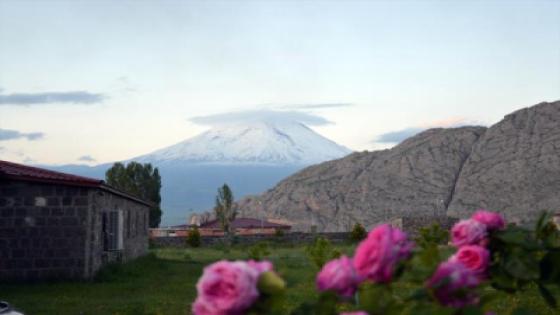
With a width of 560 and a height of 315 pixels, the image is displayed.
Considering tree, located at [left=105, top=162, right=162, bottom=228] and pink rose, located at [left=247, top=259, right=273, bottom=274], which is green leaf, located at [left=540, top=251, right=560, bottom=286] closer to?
pink rose, located at [left=247, top=259, right=273, bottom=274]

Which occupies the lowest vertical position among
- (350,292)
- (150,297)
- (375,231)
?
(150,297)

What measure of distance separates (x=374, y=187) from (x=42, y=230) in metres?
55.9

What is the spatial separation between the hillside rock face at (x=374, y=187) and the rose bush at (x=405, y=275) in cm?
6163

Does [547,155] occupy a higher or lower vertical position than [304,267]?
higher

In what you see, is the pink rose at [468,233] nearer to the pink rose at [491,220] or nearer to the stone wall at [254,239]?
the pink rose at [491,220]

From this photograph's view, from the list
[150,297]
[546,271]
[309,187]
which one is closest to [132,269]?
[150,297]

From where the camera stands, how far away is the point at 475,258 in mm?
2568

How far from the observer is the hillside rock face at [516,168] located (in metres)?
61.3

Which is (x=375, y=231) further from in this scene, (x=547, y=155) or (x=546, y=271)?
(x=547, y=155)

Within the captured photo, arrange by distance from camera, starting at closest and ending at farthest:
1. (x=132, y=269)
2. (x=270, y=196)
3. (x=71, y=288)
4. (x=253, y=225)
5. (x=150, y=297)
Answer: (x=150, y=297), (x=71, y=288), (x=132, y=269), (x=253, y=225), (x=270, y=196)

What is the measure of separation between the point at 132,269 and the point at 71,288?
4417mm

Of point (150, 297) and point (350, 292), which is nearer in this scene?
point (350, 292)

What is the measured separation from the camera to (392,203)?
67.2 m

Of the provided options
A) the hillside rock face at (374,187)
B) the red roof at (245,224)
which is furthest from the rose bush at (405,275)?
the hillside rock face at (374,187)
